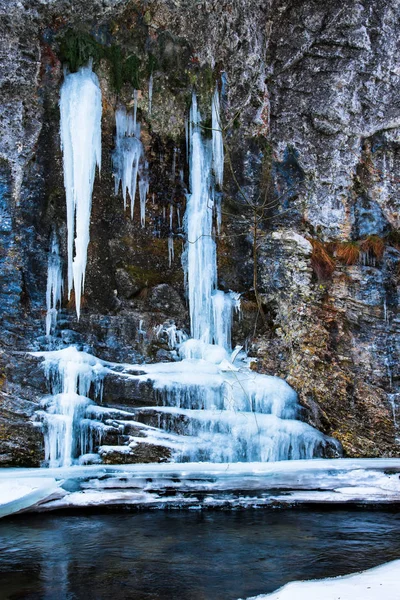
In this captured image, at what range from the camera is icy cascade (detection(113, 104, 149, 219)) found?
30.0 ft

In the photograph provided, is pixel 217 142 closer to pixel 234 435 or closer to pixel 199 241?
pixel 199 241

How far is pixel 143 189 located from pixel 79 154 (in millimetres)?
1201

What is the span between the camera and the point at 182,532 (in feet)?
18.8

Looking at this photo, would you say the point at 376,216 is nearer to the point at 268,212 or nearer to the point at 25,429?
the point at 268,212

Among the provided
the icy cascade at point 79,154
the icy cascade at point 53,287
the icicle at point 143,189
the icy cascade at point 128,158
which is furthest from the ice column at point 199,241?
the icy cascade at point 53,287

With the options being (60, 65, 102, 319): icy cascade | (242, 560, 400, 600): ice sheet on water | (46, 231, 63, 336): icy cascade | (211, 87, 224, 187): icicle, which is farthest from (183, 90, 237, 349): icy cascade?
(242, 560, 400, 600): ice sheet on water

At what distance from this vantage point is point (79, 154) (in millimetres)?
8531

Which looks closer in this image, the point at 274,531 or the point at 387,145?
the point at 274,531

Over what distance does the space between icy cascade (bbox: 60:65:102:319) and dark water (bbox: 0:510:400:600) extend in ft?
11.0

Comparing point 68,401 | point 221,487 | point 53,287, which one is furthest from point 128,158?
point 221,487

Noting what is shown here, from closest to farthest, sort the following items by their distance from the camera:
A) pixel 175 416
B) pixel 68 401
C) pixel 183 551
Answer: pixel 183 551 → pixel 68 401 → pixel 175 416

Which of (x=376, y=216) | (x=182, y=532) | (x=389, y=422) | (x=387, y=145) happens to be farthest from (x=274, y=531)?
(x=387, y=145)

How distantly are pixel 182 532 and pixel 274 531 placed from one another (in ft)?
2.84

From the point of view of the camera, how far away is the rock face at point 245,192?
8477 millimetres
